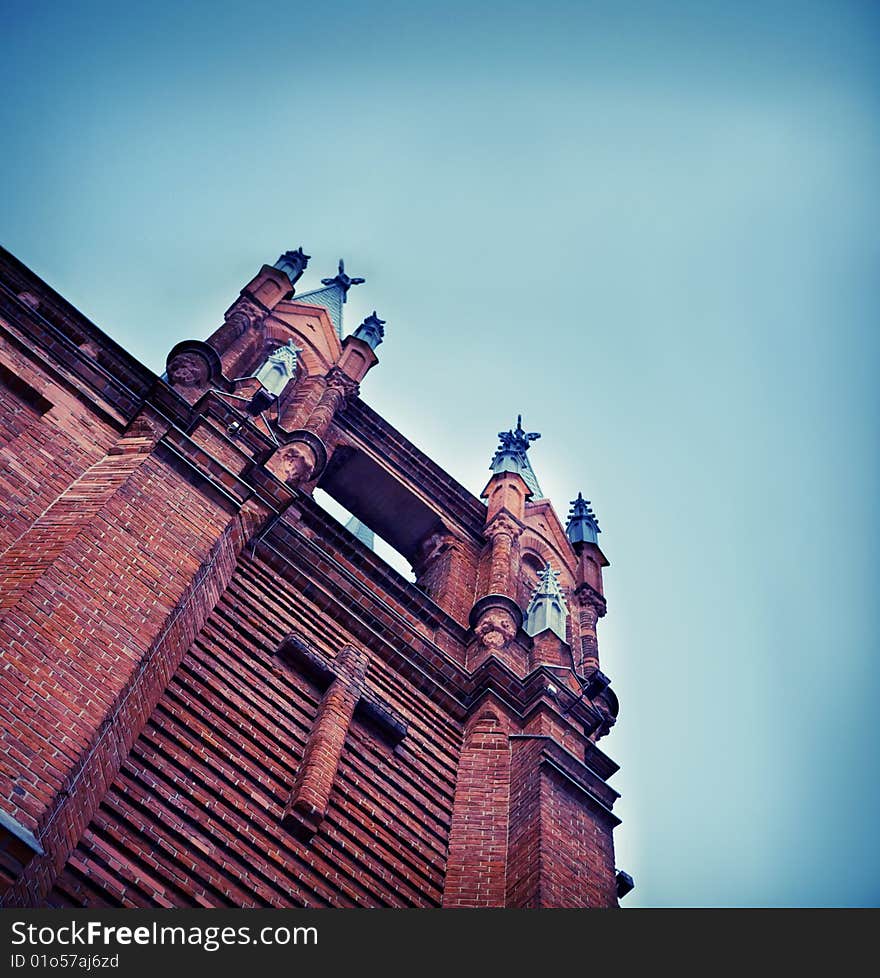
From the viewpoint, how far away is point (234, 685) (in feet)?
35.3

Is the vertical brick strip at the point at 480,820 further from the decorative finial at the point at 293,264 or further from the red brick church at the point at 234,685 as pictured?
the decorative finial at the point at 293,264

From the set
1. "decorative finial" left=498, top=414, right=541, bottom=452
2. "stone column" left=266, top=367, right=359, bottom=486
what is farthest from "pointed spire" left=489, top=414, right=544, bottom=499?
"stone column" left=266, top=367, right=359, bottom=486

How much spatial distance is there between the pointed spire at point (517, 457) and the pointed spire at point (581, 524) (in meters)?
0.91

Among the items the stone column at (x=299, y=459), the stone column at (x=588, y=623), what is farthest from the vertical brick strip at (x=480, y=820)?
the stone column at (x=588, y=623)

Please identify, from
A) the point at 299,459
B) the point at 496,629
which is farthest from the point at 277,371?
the point at 496,629

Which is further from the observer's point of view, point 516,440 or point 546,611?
point 516,440

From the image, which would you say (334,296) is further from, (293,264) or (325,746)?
(325,746)

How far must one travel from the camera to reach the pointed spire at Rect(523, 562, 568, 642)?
16656 mm

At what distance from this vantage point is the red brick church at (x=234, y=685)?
7926 millimetres

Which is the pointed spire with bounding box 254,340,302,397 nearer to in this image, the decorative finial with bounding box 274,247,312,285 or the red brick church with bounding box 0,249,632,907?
the red brick church with bounding box 0,249,632,907

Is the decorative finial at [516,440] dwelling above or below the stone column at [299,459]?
above

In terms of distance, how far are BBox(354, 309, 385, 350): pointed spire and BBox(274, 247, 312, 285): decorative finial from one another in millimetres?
Result: 1661

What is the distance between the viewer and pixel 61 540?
355 inches

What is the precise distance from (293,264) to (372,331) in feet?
7.23
